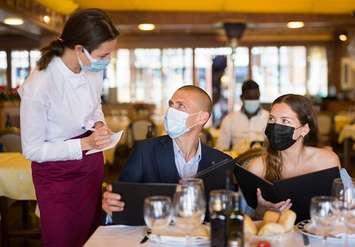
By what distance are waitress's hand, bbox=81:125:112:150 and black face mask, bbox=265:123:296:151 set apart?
736 millimetres

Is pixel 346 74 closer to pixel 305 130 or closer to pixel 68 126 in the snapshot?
pixel 305 130

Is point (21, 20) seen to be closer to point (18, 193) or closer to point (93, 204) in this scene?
point (18, 193)

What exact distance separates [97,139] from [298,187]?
93 cm

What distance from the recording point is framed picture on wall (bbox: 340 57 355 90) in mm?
14012

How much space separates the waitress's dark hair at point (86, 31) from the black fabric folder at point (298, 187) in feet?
2.79

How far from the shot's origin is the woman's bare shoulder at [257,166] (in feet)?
8.42

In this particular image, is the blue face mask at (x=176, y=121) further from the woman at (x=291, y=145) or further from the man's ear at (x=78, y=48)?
the man's ear at (x=78, y=48)

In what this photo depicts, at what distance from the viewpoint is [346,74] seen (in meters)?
14.3

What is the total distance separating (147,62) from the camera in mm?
15211

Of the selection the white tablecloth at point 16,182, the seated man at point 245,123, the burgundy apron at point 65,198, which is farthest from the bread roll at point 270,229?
the seated man at point 245,123

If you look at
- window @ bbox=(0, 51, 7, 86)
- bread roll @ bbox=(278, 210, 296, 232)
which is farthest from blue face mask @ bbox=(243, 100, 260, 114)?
window @ bbox=(0, 51, 7, 86)

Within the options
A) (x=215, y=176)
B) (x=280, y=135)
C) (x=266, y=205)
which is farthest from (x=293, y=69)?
(x=215, y=176)

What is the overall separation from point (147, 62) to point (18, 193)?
37.8 ft

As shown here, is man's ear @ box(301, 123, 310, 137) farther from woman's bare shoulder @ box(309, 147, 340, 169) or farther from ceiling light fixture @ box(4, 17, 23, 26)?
ceiling light fixture @ box(4, 17, 23, 26)
